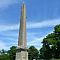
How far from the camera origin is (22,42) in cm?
899

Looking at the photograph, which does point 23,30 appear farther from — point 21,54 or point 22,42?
point 21,54

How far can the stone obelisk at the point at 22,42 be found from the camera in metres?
8.48

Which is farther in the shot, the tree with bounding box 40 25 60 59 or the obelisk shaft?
the tree with bounding box 40 25 60 59

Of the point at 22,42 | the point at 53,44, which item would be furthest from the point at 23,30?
the point at 53,44

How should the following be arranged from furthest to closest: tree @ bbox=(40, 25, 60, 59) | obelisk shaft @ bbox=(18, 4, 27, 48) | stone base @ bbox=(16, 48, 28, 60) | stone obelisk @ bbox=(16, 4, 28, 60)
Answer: tree @ bbox=(40, 25, 60, 59) → obelisk shaft @ bbox=(18, 4, 27, 48) → stone obelisk @ bbox=(16, 4, 28, 60) → stone base @ bbox=(16, 48, 28, 60)

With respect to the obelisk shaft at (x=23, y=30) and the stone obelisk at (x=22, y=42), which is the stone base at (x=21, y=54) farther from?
the obelisk shaft at (x=23, y=30)

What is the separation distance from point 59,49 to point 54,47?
1476mm

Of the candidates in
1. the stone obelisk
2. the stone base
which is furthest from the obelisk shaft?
the stone base

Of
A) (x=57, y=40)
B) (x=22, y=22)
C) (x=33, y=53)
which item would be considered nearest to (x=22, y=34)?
(x=22, y=22)

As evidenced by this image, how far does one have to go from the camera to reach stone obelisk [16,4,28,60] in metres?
8.48

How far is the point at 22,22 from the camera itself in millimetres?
9836

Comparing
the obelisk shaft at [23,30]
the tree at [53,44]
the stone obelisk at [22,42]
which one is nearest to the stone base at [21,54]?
the stone obelisk at [22,42]

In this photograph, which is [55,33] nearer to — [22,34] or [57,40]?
[57,40]

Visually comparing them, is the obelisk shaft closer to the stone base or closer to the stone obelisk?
the stone obelisk
